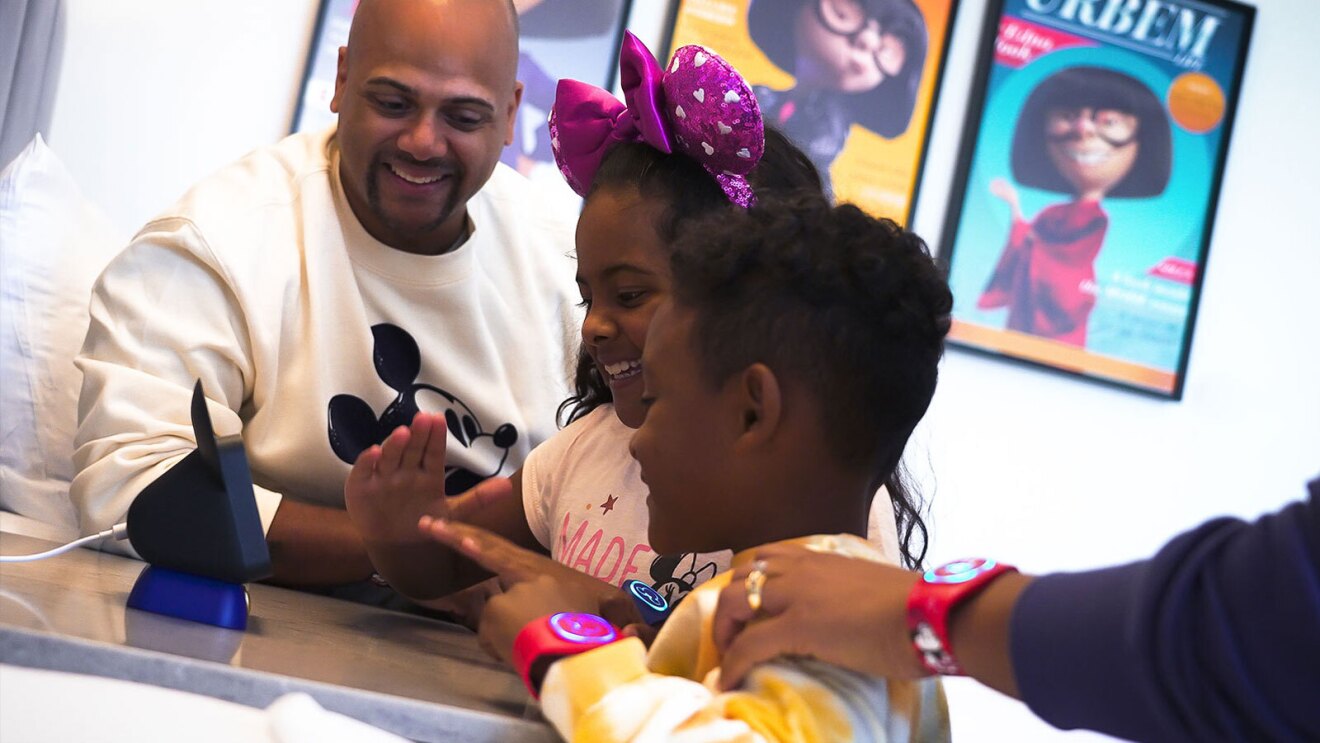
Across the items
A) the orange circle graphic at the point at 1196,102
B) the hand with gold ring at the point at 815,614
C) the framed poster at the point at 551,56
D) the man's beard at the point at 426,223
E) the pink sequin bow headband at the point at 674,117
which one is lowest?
the hand with gold ring at the point at 815,614

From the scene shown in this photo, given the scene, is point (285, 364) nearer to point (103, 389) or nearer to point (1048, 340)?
point (103, 389)

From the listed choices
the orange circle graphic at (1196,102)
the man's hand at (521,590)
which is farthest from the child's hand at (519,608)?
the orange circle graphic at (1196,102)

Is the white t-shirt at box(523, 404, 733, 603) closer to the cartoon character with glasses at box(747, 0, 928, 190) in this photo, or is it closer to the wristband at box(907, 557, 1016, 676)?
the wristband at box(907, 557, 1016, 676)

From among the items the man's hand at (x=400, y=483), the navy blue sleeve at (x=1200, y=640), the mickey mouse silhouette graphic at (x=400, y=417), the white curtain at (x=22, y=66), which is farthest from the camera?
the white curtain at (x=22, y=66)

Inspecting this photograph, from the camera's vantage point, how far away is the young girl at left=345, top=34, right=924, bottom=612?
1241 millimetres

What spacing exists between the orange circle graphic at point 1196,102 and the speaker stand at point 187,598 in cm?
304

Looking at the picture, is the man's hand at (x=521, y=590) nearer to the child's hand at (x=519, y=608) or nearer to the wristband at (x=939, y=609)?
the child's hand at (x=519, y=608)

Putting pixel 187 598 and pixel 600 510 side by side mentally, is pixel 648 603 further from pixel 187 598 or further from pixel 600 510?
pixel 187 598

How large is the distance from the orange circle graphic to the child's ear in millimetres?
2853

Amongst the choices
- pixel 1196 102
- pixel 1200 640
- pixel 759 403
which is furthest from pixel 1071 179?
pixel 1200 640

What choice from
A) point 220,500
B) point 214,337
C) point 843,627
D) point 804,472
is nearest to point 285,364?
point 214,337

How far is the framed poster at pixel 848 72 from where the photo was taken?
3.16 metres

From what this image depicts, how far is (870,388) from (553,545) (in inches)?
23.8

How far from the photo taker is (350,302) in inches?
71.2
